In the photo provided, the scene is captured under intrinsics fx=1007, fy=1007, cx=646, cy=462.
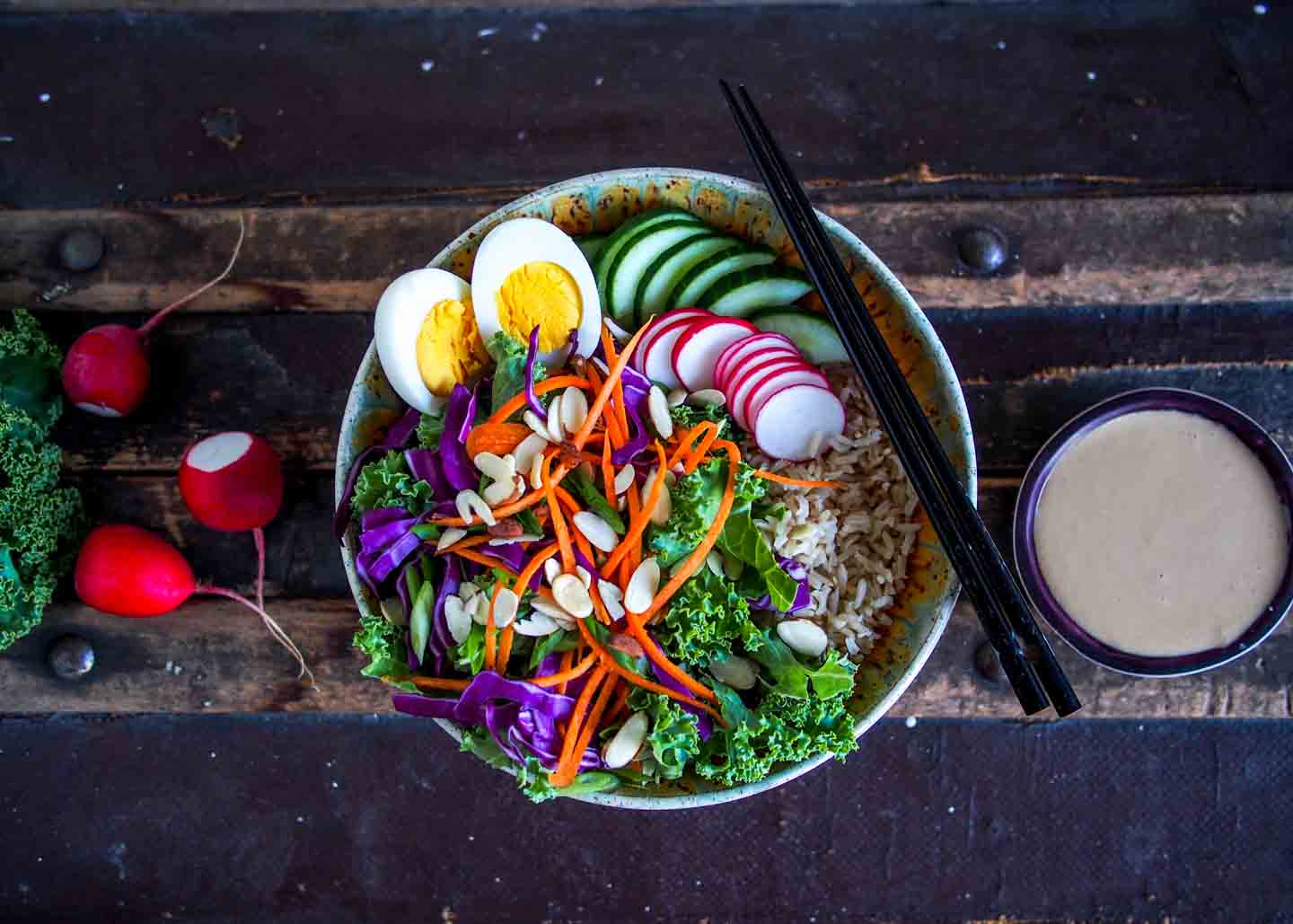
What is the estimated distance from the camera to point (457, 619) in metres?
1.20

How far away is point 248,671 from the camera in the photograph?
1572 mm

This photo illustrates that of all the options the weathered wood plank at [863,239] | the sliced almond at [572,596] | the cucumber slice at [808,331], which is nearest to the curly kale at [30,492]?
the weathered wood plank at [863,239]

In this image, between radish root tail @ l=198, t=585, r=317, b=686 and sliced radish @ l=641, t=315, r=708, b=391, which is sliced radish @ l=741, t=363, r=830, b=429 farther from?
radish root tail @ l=198, t=585, r=317, b=686

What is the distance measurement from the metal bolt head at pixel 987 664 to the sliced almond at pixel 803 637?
420 millimetres

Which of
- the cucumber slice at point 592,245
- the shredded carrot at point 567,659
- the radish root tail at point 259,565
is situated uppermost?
the cucumber slice at point 592,245

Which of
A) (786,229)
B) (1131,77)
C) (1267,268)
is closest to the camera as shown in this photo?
(786,229)

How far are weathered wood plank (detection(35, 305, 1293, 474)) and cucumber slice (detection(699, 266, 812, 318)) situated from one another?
1.16ft

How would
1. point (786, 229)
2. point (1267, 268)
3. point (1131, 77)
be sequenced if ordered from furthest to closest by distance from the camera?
1. point (1131, 77)
2. point (1267, 268)
3. point (786, 229)

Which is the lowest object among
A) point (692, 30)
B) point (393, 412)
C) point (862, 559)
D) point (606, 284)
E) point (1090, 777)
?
point (1090, 777)

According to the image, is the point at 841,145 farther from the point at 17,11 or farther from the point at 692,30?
the point at 17,11

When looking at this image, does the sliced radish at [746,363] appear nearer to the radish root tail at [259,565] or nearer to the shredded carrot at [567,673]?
the shredded carrot at [567,673]

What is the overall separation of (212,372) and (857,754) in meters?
1.20

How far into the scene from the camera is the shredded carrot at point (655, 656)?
3.82 ft

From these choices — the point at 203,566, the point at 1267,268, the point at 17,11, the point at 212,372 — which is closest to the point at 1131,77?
the point at 1267,268
